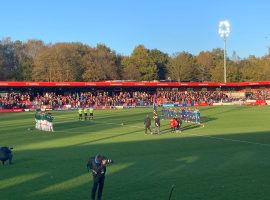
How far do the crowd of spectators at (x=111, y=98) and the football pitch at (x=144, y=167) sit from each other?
120 feet

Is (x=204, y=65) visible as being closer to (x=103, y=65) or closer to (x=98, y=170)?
(x=103, y=65)

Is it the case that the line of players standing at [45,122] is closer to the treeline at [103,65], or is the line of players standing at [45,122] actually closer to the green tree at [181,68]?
the treeline at [103,65]

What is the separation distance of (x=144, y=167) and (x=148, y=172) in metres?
1.02

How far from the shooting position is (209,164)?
1820cm

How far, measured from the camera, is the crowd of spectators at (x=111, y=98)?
6569 cm

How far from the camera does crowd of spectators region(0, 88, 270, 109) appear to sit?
2586 inches

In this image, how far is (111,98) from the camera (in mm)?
73125

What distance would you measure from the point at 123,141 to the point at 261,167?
10.8 meters

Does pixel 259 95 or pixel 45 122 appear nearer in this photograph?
pixel 45 122

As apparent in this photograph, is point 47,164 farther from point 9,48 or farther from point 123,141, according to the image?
point 9,48

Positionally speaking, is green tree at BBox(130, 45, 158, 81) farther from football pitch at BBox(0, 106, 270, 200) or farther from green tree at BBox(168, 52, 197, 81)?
football pitch at BBox(0, 106, 270, 200)

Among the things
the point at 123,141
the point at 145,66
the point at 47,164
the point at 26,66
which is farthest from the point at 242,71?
the point at 47,164

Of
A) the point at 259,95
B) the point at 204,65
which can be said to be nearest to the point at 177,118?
the point at 259,95

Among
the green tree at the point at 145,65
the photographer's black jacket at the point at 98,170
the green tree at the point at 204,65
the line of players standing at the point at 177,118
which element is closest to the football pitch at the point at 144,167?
the photographer's black jacket at the point at 98,170
